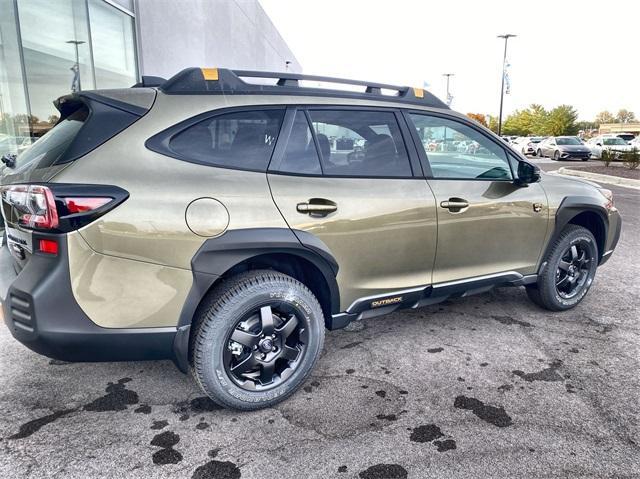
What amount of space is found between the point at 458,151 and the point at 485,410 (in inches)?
69.1

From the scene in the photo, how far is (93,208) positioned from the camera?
6.59ft

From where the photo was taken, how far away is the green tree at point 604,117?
11119 cm

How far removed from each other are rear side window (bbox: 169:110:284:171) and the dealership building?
2458 millimetres

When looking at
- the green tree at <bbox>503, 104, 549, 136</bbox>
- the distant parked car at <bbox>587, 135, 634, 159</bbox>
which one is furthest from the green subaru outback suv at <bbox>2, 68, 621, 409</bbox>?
the green tree at <bbox>503, 104, 549, 136</bbox>

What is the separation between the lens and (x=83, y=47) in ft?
28.8

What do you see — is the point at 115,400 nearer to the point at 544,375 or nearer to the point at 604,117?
the point at 544,375

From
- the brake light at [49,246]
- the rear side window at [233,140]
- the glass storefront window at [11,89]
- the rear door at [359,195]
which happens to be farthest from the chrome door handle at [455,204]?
the glass storefront window at [11,89]

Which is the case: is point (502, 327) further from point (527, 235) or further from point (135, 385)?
point (135, 385)

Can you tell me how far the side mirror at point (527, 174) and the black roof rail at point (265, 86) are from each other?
2.64 feet

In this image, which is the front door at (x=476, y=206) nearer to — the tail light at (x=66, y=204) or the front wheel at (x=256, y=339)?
the front wheel at (x=256, y=339)

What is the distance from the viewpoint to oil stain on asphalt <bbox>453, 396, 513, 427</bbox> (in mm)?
2408

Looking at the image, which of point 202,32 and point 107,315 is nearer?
point 107,315

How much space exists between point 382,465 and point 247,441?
653 millimetres

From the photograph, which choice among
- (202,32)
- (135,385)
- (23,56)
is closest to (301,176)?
(135,385)
